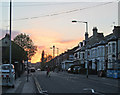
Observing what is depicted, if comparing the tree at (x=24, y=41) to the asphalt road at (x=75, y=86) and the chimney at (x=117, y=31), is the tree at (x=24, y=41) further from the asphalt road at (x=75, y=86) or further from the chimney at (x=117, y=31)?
the asphalt road at (x=75, y=86)

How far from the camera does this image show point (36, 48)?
80.4 metres

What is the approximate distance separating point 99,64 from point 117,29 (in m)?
10.7

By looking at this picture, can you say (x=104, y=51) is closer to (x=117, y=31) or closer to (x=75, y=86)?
(x=117, y=31)

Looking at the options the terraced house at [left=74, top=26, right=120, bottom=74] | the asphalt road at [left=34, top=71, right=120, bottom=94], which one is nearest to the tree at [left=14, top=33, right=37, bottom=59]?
the terraced house at [left=74, top=26, right=120, bottom=74]

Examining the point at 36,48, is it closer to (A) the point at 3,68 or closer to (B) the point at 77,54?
(B) the point at 77,54

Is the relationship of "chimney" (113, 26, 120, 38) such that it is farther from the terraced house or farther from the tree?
the tree

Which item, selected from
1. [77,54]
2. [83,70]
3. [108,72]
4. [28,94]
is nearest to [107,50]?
[83,70]

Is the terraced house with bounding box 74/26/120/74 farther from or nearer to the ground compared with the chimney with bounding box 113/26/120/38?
nearer to the ground

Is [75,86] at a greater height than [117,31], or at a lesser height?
lesser

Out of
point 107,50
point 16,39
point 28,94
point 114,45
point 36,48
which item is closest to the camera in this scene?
point 28,94

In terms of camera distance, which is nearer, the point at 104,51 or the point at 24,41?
the point at 104,51

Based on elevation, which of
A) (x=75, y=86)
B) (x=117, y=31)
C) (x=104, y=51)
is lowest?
(x=75, y=86)

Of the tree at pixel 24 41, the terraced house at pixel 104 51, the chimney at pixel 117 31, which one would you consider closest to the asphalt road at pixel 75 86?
the terraced house at pixel 104 51

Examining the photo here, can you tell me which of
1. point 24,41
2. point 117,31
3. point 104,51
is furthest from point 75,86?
point 24,41
